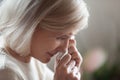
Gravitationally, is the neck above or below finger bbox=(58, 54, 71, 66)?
above

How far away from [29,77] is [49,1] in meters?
0.24

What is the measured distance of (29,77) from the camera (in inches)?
35.5

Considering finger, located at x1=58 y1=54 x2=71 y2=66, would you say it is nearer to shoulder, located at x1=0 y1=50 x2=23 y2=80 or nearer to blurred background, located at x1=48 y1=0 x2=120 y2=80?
shoulder, located at x1=0 y1=50 x2=23 y2=80

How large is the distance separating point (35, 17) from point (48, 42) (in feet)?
0.27

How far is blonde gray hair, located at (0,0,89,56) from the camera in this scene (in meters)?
0.82

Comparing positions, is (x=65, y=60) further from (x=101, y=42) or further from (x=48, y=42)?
(x=101, y=42)

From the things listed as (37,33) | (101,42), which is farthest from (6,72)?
(101,42)

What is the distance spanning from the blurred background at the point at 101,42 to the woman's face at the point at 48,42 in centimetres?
59

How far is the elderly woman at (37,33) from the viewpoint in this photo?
0.82m

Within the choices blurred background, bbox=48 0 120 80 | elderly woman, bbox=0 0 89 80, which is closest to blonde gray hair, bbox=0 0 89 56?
elderly woman, bbox=0 0 89 80

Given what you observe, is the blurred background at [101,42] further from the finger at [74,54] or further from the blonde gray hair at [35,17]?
the blonde gray hair at [35,17]

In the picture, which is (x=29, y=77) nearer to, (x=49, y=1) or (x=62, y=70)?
(x=62, y=70)

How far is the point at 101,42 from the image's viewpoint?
4.90 ft

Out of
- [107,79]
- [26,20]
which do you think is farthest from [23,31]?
[107,79]
